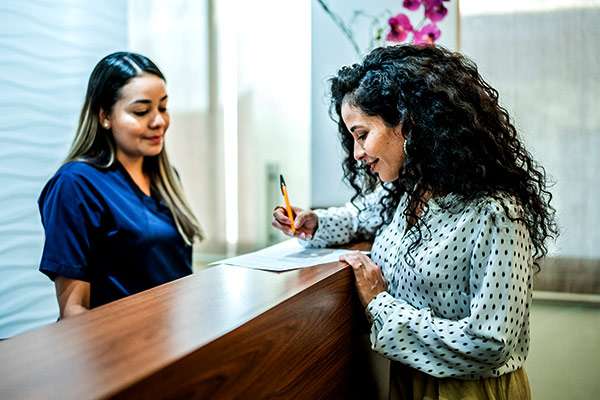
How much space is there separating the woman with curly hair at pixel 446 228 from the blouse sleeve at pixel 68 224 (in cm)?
67

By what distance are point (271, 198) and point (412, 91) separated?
4.91 feet

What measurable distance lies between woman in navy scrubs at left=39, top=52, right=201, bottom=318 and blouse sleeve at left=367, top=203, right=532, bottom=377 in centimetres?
76

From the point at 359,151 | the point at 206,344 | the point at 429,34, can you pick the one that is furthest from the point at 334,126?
the point at 206,344

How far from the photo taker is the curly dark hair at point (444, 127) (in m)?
1.14

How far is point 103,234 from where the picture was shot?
5.15 feet

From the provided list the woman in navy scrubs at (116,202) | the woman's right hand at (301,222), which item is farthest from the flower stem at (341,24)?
the woman's right hand at (301,222)

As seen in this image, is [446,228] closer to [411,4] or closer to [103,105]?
[103,105]

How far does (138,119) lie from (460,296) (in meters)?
1.04

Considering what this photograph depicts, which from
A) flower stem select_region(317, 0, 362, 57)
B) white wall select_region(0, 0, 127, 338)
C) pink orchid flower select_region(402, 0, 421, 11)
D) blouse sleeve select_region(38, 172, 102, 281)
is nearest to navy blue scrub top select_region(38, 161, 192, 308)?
blouse sleeve select_region(38, 172, 102, 281)

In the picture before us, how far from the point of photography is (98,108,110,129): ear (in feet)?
5.60

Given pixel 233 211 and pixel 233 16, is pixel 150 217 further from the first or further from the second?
pixel 233 16

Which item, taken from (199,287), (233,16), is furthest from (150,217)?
(233,16)

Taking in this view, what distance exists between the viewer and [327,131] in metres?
2.31

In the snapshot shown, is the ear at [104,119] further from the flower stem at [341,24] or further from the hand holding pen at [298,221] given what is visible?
the flower stem at [341,24]
